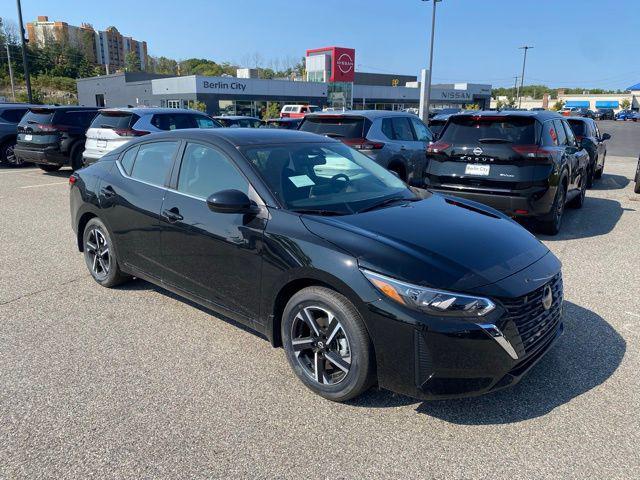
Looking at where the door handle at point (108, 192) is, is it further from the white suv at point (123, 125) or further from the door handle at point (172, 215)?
the white suv at point (123, 125)

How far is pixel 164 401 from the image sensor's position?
3168 mm

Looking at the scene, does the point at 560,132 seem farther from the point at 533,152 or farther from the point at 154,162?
the point at 154,162

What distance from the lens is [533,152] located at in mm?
6746

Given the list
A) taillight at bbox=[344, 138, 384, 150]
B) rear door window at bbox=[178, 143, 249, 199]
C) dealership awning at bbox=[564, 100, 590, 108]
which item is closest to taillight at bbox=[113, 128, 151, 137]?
taillight at bbox=[344, 138, 384, 150]

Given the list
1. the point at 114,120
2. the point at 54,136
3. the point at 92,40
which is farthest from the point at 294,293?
the point at 92,40

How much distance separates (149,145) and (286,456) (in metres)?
3.11

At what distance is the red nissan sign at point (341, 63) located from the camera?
54062mm

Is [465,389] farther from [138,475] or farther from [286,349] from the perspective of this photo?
[138,475]

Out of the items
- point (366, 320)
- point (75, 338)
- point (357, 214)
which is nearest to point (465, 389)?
point (366, 320)

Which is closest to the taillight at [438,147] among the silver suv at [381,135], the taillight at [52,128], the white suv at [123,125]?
the silver suv at [381,135]

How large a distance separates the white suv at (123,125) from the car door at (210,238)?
7188mm

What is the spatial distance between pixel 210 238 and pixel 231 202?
18.5 inches

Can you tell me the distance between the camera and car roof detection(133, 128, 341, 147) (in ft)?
13.2

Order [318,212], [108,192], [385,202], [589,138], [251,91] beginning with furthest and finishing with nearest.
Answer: [251,91], [589,138], [108,192], [385,202], [318,212]
